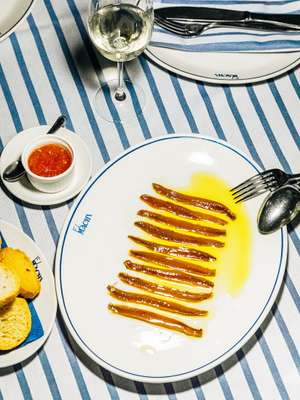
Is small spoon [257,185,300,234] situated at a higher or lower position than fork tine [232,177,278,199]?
lower

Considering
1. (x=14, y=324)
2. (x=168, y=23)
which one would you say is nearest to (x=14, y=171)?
(x=14, y=324)

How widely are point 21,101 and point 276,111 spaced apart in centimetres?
44

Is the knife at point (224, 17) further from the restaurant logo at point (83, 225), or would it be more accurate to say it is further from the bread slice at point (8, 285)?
the bread slice at point (8, 285)

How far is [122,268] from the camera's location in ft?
3.71

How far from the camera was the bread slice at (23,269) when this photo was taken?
1.07m

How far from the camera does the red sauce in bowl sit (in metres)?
1.15

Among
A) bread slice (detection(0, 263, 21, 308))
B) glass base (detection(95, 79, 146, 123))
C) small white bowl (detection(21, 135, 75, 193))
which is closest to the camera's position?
bread slice (detection(0, 263, 21, 308))

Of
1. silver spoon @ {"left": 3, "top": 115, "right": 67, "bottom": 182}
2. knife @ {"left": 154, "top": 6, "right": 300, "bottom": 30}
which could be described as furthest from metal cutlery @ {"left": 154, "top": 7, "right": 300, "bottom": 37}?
→ silver spoon @ {"left": 3, "top": 115, "right": 67, "bottom": 182}

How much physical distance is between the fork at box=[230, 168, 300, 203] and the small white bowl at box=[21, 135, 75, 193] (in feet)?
0.87

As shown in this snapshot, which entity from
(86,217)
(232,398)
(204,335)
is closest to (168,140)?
(86,217)

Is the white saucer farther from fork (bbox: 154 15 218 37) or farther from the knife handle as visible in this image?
the knife handle

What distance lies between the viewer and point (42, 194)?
117 cm

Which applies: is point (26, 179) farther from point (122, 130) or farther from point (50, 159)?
point (122, 130)

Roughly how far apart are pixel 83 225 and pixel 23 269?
0.12m
